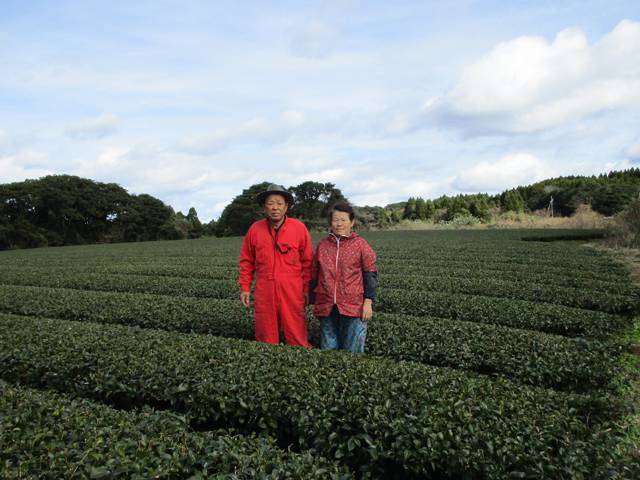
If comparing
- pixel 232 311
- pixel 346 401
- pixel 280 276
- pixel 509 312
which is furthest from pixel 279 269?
pixel 509 312

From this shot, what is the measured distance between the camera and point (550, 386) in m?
5.57

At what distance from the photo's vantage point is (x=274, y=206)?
5410mm

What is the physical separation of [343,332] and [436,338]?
1558 millimetres

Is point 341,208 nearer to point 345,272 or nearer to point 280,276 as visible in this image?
point 345,272

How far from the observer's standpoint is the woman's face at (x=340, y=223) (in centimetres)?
526

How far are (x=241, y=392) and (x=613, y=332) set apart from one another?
6.42m

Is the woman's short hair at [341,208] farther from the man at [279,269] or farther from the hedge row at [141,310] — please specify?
the hedge row at [141,310]

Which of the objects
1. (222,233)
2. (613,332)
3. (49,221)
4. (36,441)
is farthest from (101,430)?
(222,233)

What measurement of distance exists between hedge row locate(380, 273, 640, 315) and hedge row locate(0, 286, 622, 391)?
11.4ft

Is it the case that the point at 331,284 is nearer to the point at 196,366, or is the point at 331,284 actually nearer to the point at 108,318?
the point at 196,366

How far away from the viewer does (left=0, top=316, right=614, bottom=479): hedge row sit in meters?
3.50

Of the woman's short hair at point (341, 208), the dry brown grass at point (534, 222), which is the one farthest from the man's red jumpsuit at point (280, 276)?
the dry brown grass at point (534, 222)

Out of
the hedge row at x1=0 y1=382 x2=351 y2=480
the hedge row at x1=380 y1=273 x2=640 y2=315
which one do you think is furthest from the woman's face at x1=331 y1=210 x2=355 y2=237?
the hedge row at x1=380 y1=273 x2=640 y2=315

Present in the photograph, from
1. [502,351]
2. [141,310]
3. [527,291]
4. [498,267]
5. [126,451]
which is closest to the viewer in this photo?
[126,451]
